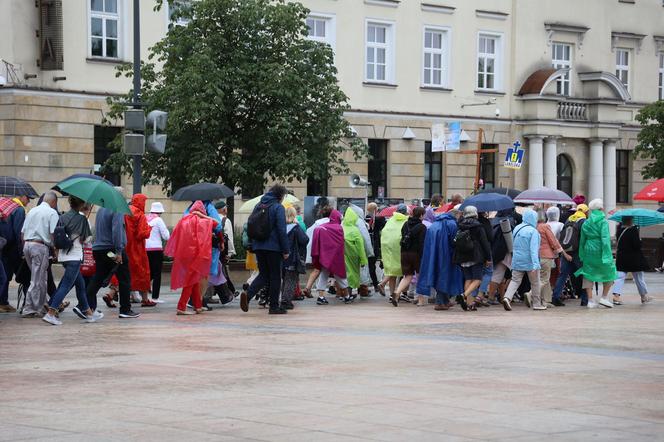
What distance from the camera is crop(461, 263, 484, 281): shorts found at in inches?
851

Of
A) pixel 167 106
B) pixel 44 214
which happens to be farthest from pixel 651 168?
pixel 44 214

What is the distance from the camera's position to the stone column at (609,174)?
169ft

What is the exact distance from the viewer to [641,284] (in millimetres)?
23781

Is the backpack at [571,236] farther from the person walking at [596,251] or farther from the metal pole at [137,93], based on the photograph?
the metal pole at [137,93]

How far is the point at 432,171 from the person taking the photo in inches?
1881

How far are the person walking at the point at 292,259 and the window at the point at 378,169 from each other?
2306 cm

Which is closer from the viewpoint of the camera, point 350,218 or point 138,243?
point 138,243

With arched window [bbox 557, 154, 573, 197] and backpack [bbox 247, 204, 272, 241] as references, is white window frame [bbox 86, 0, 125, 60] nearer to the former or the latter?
arched window [bbox 557, 154, 573, 197]

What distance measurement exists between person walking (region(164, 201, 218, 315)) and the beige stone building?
18.0m

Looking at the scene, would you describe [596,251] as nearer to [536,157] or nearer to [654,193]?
[654,193]

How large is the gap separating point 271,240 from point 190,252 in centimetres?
117

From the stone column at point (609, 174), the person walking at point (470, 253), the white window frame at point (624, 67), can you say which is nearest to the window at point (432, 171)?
the stone column at point (609, 174)

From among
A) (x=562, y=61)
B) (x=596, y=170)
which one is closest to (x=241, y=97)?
(x=562, y=61)

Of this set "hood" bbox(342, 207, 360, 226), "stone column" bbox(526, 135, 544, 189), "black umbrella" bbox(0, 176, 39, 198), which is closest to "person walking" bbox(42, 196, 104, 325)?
"black umbrella" bbox(0, 176, 39, 198)
